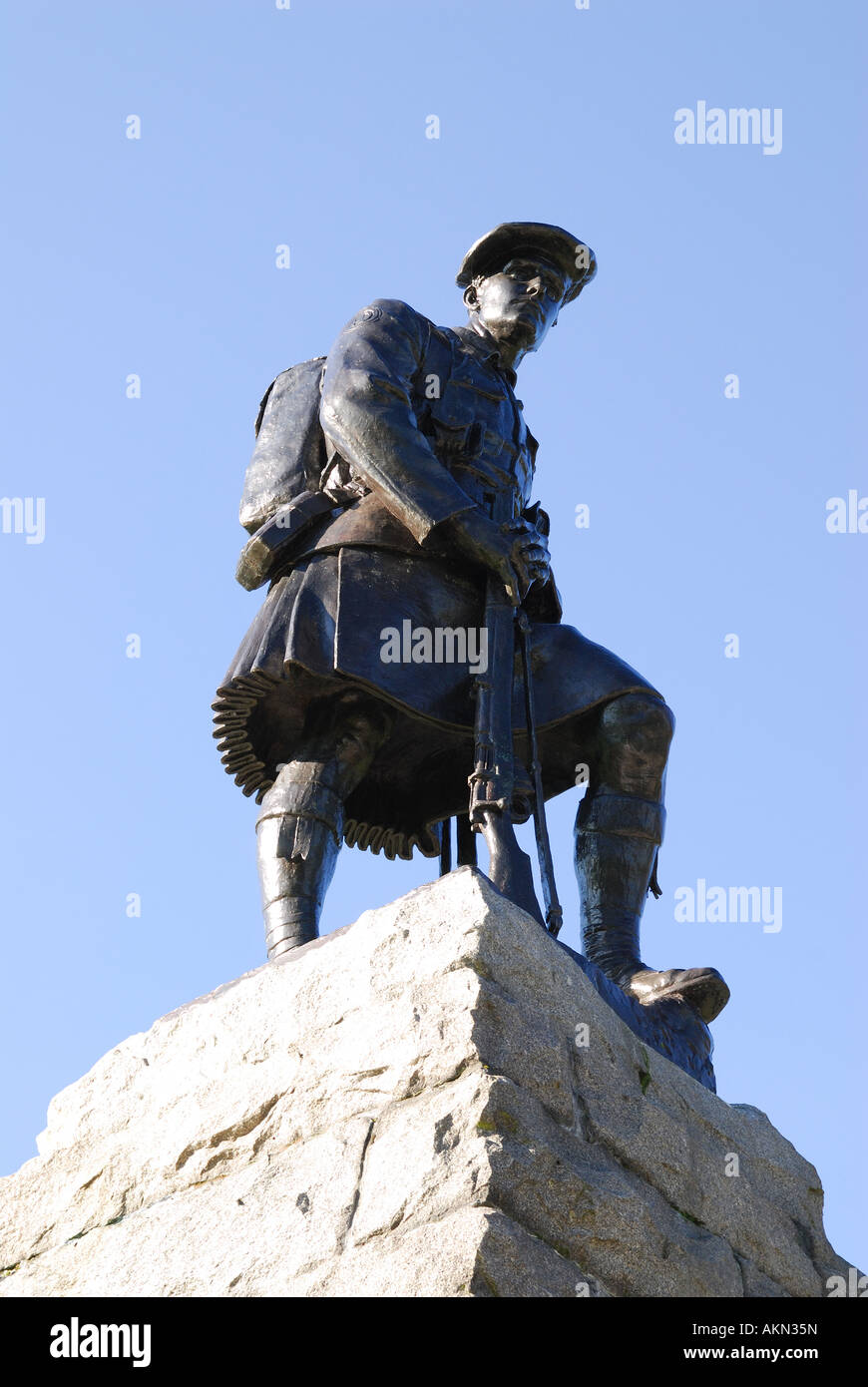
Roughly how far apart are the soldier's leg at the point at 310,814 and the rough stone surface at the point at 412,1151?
565 mm

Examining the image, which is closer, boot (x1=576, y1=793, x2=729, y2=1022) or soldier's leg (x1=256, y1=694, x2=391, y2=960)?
soldier's leg (x1=256, y1=694, x2=391, y2=960)

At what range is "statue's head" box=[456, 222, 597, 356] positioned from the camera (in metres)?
7.35

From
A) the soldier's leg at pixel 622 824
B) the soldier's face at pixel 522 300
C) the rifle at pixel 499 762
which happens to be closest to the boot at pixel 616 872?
the soldier's leg at pixel 622 824

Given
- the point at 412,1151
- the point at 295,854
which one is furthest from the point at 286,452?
the point at 412,1151

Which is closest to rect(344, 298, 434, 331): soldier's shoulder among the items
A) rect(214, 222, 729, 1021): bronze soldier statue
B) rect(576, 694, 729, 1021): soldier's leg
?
rect(214, 222, 729, 1021): bronze soldier statue

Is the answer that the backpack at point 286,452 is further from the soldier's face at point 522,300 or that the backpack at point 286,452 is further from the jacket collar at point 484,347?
the soldier's face at point 522,300

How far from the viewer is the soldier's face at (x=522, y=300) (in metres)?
7.34

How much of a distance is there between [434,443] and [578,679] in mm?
949

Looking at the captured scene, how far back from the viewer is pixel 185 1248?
491cm

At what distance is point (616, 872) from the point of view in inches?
254

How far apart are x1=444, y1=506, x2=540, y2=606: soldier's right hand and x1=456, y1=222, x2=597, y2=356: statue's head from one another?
1084 mm

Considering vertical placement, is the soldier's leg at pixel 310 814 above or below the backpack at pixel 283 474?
below

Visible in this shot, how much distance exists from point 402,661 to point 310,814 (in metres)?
0.54

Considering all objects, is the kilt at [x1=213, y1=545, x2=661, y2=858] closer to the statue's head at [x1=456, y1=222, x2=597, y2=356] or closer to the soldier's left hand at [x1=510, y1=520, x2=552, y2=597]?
the soldier's left hand at [x1=510, y1=520, x2=552, y2=597]
